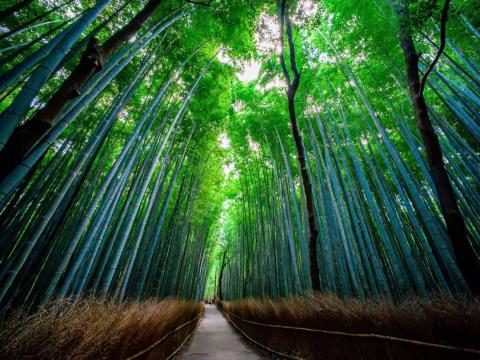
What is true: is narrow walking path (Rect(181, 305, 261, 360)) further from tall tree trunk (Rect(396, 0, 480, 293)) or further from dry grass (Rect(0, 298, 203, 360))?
tall tree trunk (Rect(396, 0, 480, 293))

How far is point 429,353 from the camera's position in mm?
1335

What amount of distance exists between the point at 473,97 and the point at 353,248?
3.26m

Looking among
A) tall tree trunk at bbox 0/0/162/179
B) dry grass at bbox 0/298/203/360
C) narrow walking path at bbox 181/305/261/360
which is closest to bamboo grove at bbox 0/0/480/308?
tall tree trunk at bbox 0/0/162/179

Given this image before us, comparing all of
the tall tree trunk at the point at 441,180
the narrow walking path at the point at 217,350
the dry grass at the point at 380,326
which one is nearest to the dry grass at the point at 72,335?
the dry grass at the point at 380,326

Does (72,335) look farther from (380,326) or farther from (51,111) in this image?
(380,326)

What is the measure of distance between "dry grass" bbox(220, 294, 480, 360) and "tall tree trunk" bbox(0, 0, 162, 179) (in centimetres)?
251

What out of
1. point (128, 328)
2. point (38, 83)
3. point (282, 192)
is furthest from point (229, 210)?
point (38, 83)

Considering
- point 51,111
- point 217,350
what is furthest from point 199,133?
point 217,350

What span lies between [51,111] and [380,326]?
2783mm

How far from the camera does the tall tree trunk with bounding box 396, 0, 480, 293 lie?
1.79 metres

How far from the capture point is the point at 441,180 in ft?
6.66

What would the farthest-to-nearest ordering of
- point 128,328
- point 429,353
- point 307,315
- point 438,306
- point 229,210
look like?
1. point 229,210
2. point 307,315
3. point 128,328
4. point 438,306
5. point 429,353

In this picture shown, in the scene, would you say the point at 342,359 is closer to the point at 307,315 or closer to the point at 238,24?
the point at 307,315

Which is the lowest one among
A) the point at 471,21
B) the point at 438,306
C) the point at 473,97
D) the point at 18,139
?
the point at 438,306
